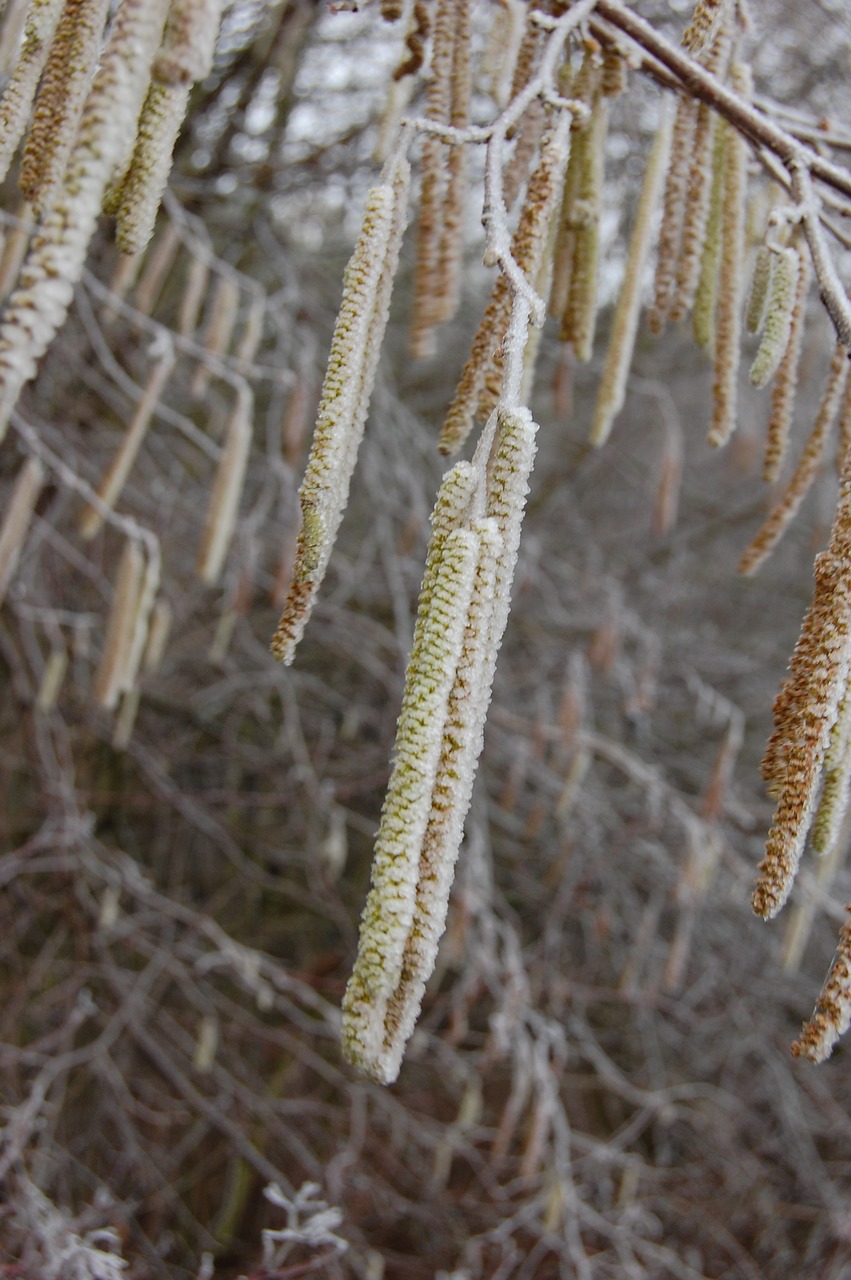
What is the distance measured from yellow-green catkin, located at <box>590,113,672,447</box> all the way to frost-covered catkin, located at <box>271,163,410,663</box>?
13.2 inches

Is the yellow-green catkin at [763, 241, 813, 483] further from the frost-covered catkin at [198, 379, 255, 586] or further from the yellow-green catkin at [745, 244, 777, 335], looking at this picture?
the frost-covered catkin at [198, 379, 255, 586]

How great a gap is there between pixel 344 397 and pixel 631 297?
458 millimetres

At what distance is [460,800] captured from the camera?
582 mm

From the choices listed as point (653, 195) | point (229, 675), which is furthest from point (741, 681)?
point (653, 195)

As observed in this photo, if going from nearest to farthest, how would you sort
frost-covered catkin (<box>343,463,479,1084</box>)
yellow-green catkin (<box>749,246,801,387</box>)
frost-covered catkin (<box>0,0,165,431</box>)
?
frost-covered catkin (<box>0,0,165,431</box>) < frost-covered catkin (<box>343,463,479,1084</box>) < yellow-green catkin (<box>749,246,801,387</box>)

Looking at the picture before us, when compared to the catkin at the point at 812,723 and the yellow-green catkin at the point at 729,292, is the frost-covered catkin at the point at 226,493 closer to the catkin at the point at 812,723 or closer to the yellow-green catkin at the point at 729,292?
the yellow-green catkin at the point at 729,292

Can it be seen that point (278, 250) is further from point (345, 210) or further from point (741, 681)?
point (741, 681)

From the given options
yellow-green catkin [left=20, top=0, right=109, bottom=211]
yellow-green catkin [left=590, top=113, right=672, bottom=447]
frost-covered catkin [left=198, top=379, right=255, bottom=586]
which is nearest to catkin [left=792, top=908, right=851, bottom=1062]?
yellow-green catkin [left=590, top=113, right=672, bottom=447]

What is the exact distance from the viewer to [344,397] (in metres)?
0.62

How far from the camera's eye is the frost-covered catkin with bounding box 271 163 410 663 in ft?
2.03

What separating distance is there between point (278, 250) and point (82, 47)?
238 centimetres

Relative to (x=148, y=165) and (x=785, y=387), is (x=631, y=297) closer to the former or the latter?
(x=785, y=387)

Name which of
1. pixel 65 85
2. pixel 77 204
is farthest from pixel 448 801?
pixel 65 85

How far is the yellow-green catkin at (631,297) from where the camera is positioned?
97 cm
